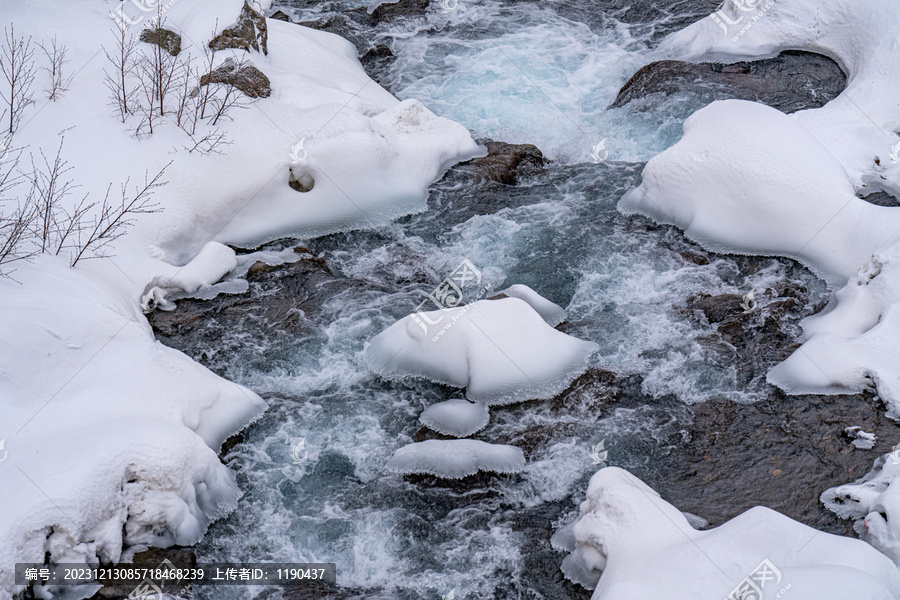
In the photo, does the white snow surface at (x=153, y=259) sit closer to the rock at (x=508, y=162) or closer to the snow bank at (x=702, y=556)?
the rock at (x=508, y=162)

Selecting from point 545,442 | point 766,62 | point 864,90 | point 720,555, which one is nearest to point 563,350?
point 545,442

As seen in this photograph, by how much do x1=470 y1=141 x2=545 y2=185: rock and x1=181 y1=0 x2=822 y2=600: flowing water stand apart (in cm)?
19

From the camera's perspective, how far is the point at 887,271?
27.5 ft

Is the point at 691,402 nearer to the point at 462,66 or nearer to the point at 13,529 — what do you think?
the point at 13,529

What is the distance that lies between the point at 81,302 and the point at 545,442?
468 cm

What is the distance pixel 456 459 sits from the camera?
23.9 feet
